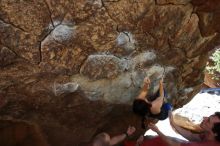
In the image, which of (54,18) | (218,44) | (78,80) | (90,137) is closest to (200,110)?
(218,44)

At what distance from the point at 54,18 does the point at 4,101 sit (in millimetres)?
584

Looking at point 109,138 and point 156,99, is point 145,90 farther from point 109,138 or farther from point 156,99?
point 109,138

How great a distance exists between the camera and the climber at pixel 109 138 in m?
2.72

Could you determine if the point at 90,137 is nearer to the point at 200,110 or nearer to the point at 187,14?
the point at 187,14

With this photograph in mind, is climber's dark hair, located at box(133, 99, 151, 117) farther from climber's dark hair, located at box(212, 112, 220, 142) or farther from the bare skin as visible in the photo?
climber's dark hair, located at box(212, 112, 220, 142)

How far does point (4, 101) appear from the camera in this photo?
2.23m

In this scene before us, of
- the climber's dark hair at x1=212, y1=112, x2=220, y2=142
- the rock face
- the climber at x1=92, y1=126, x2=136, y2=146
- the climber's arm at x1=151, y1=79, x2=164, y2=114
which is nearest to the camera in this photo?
the rock face

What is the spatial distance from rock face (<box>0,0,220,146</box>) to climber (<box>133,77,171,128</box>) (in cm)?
8

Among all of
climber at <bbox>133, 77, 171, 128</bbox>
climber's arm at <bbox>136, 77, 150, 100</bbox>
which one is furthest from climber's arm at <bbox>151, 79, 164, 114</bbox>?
climber's arm at <bbox>136, 77, 150, 100</bbox>

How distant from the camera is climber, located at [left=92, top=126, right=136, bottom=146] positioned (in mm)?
2716

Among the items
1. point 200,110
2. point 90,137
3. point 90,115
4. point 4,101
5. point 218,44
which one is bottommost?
point 200,110

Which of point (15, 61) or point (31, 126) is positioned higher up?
point (15, 61)

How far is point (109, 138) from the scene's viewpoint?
2.75 meters

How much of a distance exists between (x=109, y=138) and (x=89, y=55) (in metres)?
0.77
